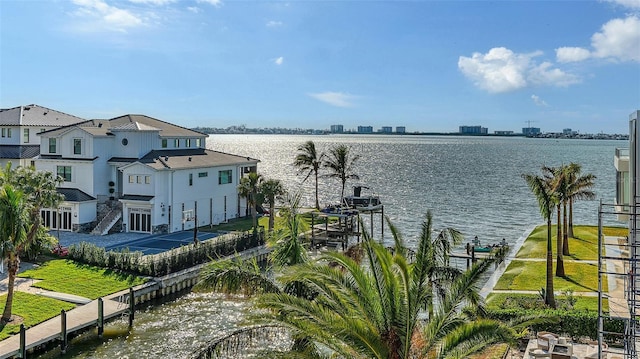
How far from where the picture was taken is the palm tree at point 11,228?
22844 millimetres

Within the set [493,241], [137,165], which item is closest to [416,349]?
[137,165]

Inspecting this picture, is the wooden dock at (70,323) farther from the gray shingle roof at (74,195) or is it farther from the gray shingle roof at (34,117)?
the gray shingle roof at (34,117)

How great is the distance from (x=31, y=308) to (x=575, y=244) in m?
35.6

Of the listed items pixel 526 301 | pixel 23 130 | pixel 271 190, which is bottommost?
pixel 526 301

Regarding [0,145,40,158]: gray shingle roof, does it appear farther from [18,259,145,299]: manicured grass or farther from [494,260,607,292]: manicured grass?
[494,260,607,292]: manicured grass

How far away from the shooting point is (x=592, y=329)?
2166 cm

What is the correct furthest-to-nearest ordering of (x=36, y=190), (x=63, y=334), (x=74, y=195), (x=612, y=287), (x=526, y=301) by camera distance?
1. (x=74, y=195)
2. (x=36, y=190)
3. (x=612, y=287)
4. (x=526, y=301)
5. (x=63, y=334)

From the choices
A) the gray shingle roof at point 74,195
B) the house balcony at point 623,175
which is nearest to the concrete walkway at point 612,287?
the house balcony at point 623,175

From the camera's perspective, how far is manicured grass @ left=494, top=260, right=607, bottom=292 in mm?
29531

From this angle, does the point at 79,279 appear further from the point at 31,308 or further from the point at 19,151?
the point at 19,151

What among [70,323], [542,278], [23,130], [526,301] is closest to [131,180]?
[23,130]

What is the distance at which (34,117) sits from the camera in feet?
177

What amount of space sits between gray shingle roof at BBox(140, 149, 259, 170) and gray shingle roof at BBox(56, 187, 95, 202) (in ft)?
16.2

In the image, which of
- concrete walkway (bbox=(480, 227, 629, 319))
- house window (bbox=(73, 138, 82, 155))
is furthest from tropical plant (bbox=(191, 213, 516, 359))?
house window (bbox=(73, 138, 82, 155))
